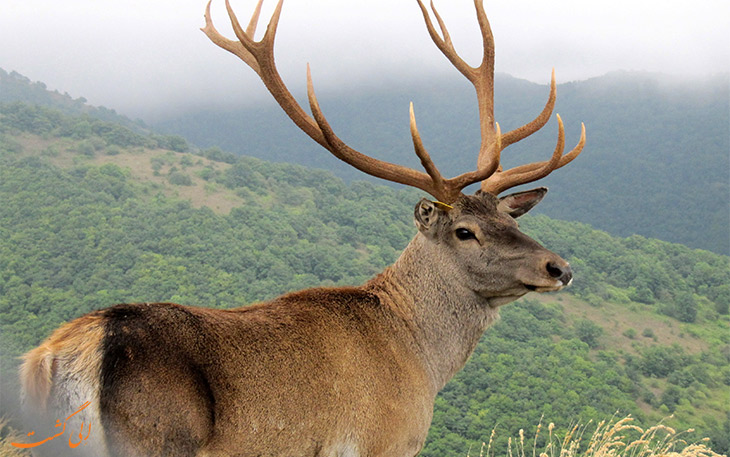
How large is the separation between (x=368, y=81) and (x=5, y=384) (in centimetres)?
17389

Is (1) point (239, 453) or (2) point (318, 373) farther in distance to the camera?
(2) point (318, 373)

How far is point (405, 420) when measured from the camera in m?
4.43

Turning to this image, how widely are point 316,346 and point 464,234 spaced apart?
166cm

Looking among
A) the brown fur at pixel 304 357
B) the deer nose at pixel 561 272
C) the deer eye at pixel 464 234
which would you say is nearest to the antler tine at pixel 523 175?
the brown fur at pixel 304 357

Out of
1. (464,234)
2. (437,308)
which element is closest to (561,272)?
(464,234)

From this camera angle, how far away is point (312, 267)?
49.7 m

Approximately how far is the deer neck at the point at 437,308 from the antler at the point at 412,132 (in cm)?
55

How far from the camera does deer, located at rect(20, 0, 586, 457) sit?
3344 mm

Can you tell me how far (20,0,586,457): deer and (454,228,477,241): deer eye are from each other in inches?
0.4

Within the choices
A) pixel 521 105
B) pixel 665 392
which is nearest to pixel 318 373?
pixel 665 392

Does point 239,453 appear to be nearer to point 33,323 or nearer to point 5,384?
point 5,384

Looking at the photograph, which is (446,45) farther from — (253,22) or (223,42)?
(223,42)

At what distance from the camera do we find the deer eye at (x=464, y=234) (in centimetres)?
518

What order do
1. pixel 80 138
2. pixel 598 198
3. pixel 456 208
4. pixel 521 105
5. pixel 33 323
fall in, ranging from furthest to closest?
pixel 521 105 < pixel 598 198 < pixel 80 138 < pixel 33 323 < pixel 456 208
